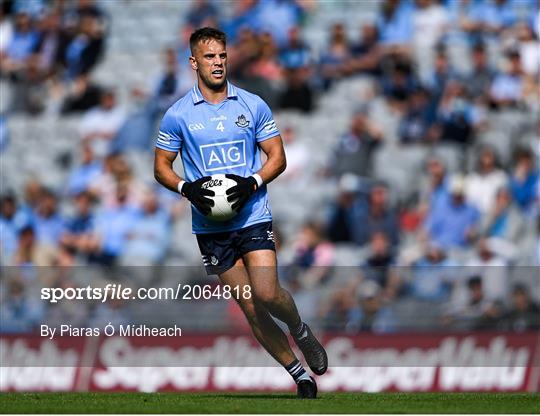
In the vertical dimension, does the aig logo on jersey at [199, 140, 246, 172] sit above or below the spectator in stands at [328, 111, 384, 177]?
above

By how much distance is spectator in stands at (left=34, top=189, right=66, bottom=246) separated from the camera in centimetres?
1700

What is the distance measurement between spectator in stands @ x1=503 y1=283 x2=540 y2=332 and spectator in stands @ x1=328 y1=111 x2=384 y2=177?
407 cm

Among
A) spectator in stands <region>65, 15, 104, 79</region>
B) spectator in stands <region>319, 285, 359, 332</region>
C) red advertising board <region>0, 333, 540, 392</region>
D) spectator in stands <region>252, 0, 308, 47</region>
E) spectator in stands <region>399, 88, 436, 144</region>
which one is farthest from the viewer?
spectator in stands <region>65, 15, 104, 79</region>

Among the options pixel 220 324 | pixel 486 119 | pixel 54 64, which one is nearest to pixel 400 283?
pixel 220 324

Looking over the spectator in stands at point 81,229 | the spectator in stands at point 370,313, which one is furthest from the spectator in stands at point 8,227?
the spectator in stands at point 370,313

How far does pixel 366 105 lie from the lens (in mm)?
18297

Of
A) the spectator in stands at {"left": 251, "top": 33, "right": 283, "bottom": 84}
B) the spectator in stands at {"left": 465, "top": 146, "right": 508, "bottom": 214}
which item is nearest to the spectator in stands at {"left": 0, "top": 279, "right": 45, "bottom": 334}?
the spectator in stands at {"left": 465, "top": 146, "right": 508, "bottom": 214}

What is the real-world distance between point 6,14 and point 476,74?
754 cm

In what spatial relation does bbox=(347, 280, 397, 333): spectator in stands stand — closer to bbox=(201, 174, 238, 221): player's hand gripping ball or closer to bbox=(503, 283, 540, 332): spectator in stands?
bbox=(503, 283, 540, 332): spectator in stands

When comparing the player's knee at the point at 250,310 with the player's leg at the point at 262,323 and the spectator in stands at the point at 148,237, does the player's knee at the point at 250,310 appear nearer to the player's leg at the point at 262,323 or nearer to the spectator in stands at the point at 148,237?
the player's leg at the point at 262,323

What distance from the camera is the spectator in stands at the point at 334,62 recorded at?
18.8 metres

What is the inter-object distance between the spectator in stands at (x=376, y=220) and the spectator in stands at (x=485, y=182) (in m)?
0.98

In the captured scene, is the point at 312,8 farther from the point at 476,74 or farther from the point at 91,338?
the point at 91,338

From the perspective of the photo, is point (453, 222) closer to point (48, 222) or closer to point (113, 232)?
point (113, 232)
